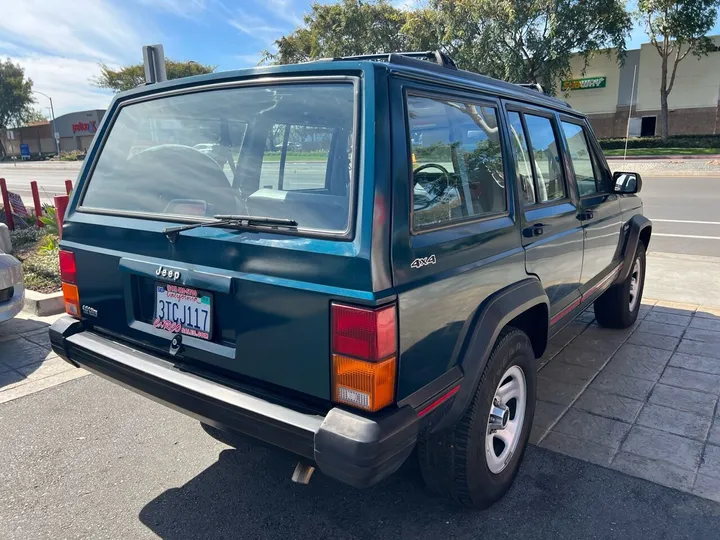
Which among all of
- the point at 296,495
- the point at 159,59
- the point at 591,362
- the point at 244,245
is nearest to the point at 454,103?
the point at 244,245

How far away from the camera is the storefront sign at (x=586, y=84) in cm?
3325

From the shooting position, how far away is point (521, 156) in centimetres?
287

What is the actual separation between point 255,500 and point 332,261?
1482mm

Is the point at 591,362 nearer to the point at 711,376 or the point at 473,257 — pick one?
the point at 711,376

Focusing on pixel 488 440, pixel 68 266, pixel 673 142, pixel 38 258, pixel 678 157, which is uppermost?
pixel 673 142

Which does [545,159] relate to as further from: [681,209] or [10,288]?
[681,209]

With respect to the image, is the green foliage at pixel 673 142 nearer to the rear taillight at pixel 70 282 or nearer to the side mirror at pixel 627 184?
the side mirror at pixel 627 184

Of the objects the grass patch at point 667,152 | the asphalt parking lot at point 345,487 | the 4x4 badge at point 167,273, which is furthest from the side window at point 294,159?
the grass patch at point 667,152

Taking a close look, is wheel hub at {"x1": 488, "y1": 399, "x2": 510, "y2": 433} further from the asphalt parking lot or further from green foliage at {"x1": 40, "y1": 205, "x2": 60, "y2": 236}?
green foliage at {"x1": 40, "y1": 205, "x2": 60, "y2": 236}

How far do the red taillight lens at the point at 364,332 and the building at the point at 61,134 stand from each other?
6541 centimetres

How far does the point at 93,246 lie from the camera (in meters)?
2.66

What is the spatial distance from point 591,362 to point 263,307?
321cm

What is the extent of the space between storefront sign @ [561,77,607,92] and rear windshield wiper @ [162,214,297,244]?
35.3 m

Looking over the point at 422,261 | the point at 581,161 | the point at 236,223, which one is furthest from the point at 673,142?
the point at 236,223
